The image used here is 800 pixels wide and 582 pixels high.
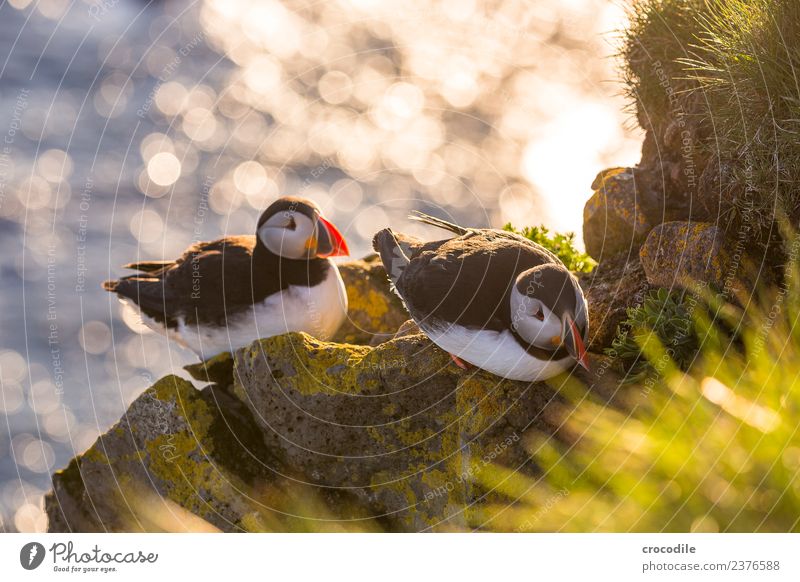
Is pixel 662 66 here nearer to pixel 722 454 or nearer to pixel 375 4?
pixel 722 454

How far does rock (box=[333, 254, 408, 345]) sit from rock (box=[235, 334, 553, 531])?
6.83 feet

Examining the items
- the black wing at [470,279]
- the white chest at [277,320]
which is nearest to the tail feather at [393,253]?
the black wing at [470,279]

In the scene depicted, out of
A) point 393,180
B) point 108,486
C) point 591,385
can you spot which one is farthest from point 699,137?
point 393,180

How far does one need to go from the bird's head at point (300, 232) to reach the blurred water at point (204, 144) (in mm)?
5757

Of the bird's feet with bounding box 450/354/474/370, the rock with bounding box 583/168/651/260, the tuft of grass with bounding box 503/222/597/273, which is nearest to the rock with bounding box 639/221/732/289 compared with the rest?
the rock with bounding box 583/168/651/260

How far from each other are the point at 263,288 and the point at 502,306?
11.9 feet

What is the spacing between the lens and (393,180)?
17.8 m

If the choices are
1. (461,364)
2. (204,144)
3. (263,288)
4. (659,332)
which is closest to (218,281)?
(263,288)

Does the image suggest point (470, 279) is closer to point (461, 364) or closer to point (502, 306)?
point (502, 306)

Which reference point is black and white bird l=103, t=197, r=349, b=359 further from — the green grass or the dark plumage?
the green grass

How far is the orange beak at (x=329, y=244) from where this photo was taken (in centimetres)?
909

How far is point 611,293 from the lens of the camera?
24.7 feet

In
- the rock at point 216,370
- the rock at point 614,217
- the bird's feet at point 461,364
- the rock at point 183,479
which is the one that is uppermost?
the rock at point 614,217

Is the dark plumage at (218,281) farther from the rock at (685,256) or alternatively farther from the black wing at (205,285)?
the rock at (685,256)
